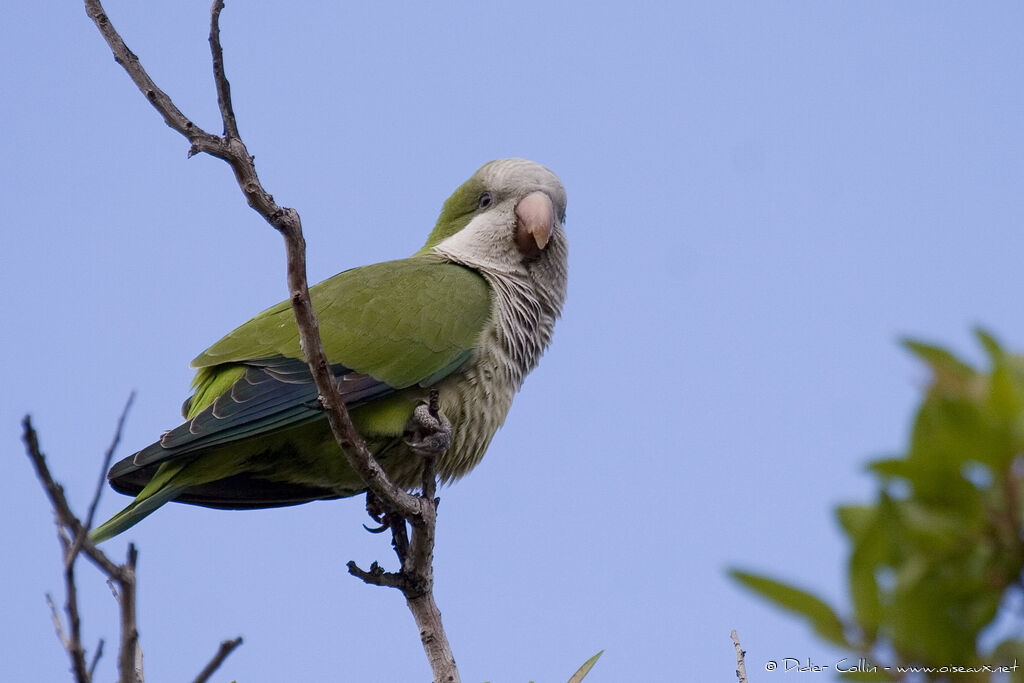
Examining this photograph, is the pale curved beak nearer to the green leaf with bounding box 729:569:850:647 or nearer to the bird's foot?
the bird's foot

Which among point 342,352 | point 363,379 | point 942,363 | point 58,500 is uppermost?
point 342,352

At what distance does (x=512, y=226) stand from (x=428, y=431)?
4.54 ft

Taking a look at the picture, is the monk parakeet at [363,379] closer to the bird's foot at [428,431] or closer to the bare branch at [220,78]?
the bird's foot at [428,431]

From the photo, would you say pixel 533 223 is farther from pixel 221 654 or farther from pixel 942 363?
pixel 942 363

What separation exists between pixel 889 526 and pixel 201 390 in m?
3.71

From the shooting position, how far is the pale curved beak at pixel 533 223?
4.87m

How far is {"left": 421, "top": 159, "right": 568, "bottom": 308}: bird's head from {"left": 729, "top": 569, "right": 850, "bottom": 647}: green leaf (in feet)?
12.2

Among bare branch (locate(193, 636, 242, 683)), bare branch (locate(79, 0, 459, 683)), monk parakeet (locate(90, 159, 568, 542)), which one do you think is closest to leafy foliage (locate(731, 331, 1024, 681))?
bare branch (locate(193, 636, 242, 683))

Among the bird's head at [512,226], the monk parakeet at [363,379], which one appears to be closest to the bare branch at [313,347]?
the monk parakeet at [363,379]

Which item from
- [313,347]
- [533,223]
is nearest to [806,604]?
[313,347]

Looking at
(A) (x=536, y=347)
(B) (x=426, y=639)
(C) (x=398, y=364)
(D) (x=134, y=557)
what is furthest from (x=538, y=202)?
(D) (x=134, y=557)

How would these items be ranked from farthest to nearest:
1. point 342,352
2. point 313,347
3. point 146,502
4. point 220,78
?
point 342,352 < point 146,502 < point 313,347 < point 220,78

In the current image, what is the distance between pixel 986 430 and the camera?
1.11 m

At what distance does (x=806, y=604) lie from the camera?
3.94ft
